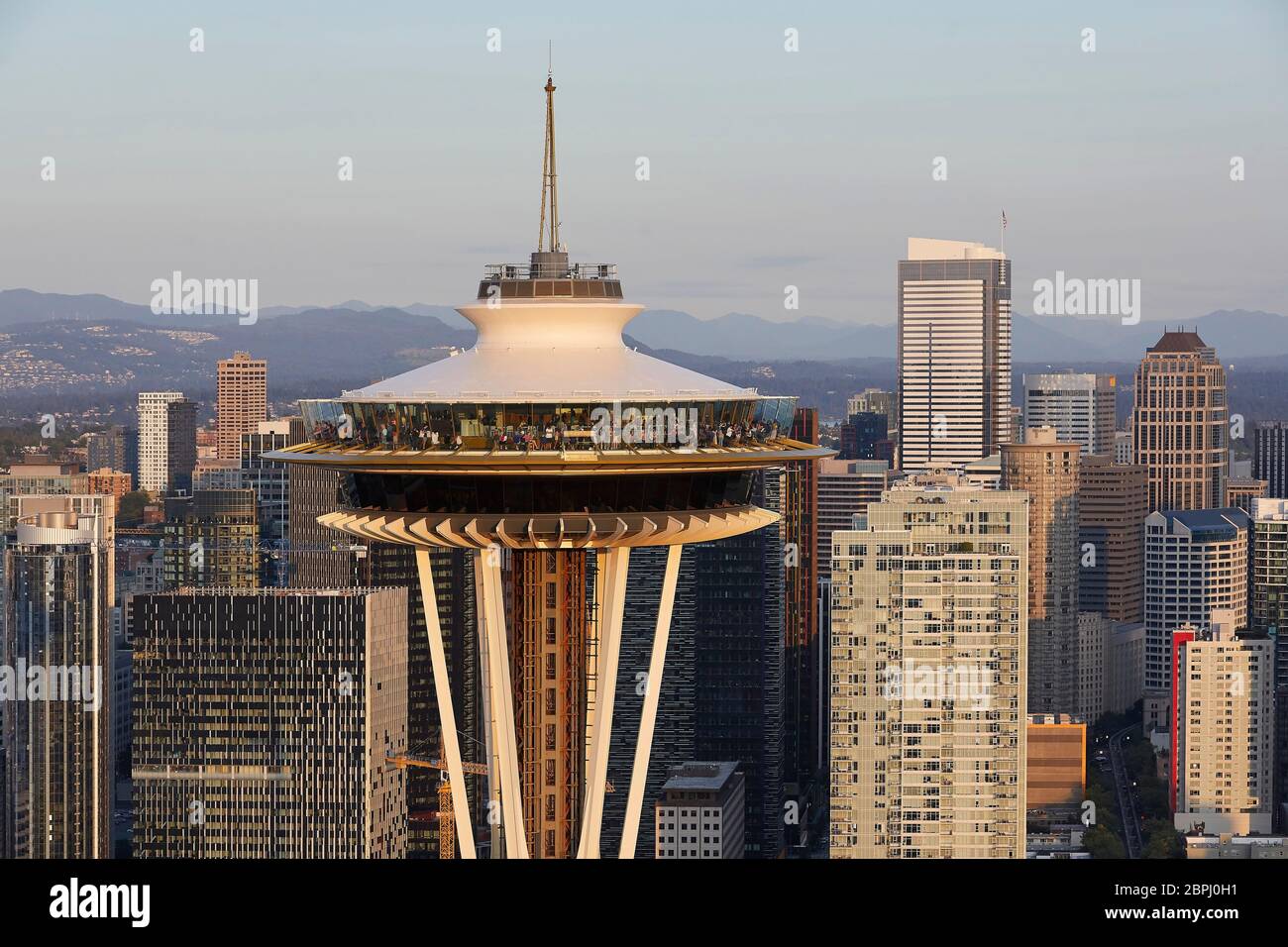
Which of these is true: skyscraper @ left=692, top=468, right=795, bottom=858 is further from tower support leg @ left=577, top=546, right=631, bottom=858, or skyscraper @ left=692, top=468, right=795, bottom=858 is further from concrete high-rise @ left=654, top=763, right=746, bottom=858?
tower support leg @ left=577, top=546, right=631, bottom=858

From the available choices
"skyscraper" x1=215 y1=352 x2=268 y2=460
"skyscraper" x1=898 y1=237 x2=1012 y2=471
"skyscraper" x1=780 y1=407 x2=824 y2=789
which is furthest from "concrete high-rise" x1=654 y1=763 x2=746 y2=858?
"skyscraper" x1=898 y1=237 x2=1012 y2=471

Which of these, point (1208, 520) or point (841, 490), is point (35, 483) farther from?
point (1208, 520)

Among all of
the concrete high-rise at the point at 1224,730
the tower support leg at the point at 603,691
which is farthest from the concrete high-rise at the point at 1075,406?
the tower support leg at the point at 603,691

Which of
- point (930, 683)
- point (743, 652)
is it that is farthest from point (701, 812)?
point (743, 652)

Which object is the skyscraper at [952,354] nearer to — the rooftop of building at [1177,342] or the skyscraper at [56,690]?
the rooftop of building at [1177,342]

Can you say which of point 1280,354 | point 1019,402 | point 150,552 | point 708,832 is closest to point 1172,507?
point 1019,402

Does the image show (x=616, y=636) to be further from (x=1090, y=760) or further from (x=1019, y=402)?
(x=1019, y=402)

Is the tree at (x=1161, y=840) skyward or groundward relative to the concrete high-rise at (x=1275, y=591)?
groundward
